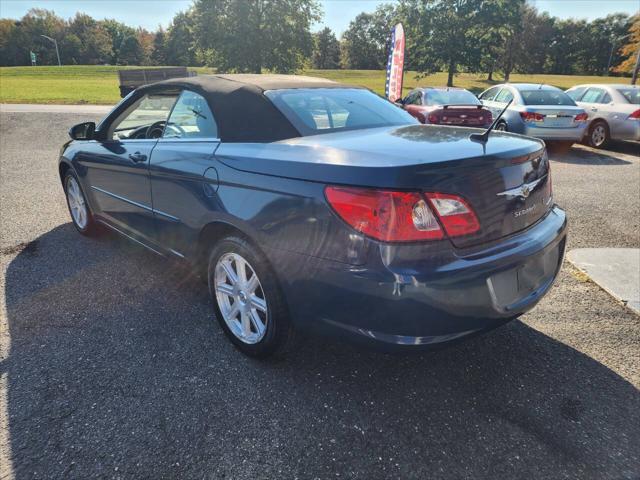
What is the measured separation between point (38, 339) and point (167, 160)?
55.0 inches

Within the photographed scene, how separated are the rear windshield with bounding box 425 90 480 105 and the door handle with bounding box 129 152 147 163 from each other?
27.5 feet

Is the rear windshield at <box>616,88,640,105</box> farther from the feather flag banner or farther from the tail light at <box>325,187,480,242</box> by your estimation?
the tail light at <box>325,187,480,242</box>

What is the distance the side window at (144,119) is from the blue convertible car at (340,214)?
0.14 m

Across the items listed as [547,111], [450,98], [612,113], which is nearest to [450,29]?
[612,113]

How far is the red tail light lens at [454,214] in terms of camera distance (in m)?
1.90

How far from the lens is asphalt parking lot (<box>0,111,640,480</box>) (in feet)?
6.27

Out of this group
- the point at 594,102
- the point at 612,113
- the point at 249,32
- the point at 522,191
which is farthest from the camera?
the point at 249,32

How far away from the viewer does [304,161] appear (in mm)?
2104

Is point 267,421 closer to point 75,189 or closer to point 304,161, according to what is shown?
point 304,161

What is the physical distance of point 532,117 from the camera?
31.1 feet

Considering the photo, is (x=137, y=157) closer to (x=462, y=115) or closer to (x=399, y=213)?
(x=399, y=213)

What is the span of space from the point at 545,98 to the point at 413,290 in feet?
33.0

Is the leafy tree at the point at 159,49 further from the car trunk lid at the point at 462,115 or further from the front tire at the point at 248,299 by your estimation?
the front tire at the point at 248,299

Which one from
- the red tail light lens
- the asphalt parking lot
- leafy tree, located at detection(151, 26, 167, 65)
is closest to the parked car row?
the asphalt parking lot
